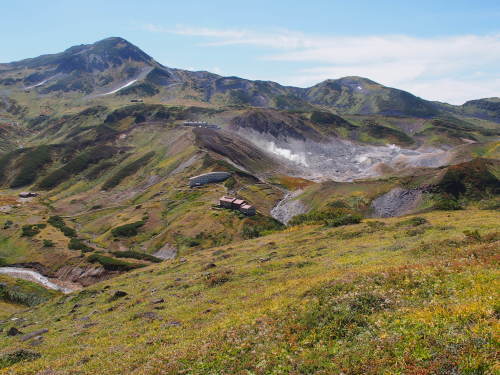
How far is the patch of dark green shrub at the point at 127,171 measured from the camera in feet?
500

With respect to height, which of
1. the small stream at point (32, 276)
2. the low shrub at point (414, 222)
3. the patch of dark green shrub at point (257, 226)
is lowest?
the small stream at point (32, 276)

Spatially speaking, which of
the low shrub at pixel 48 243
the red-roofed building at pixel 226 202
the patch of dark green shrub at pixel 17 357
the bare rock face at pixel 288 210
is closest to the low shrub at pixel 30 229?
the low shrub at pixel 48 243

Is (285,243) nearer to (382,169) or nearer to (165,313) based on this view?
(165,313)

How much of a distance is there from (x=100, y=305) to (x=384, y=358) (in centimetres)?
3018

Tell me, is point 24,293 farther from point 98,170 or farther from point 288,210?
point 98,170

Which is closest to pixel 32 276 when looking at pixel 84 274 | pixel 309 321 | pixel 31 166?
pixel 84 274

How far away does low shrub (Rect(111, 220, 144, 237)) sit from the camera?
94131 millimetres

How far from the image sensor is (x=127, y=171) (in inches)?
6363

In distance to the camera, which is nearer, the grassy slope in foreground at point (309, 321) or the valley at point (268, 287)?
the grassy slope in foreground at point (309, 321)

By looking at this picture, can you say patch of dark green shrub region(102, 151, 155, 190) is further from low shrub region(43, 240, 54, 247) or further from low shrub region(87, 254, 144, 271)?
low shrub region(87, 254, 144, 271)

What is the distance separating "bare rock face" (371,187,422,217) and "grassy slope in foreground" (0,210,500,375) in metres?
50.2

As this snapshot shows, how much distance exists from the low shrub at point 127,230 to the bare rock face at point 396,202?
61.8 m

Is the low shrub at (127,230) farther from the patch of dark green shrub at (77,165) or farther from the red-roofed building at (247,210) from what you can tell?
the patch of dark green shrub at (77,165)

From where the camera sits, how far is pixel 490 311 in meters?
12.6
